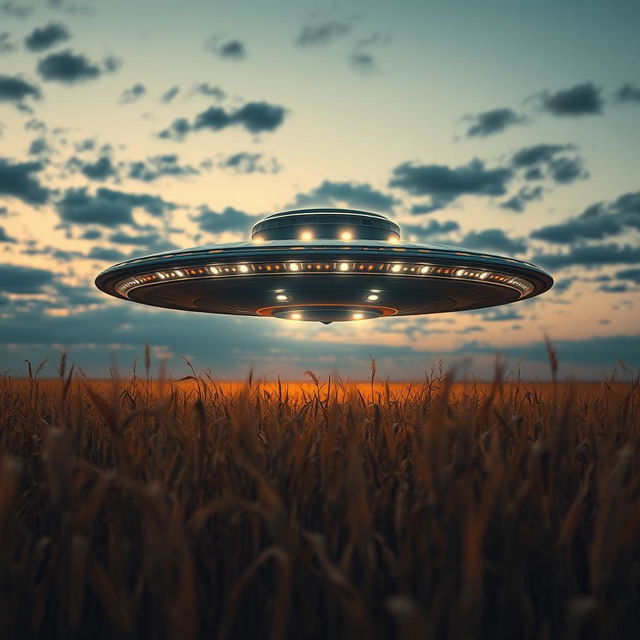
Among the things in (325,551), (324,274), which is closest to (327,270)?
(324,274)

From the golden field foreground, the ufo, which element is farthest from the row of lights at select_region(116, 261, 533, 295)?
the golden field foreground

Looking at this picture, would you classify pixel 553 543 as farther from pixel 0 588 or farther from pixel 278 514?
pixel 0 588

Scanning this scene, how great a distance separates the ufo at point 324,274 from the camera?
1992 cm

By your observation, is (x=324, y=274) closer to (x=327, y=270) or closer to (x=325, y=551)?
(x=327, y=270)

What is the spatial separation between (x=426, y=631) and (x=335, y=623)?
0.68m

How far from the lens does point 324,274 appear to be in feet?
68.3

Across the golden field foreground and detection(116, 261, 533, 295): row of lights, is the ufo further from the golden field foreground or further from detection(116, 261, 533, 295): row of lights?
the golden field foreground

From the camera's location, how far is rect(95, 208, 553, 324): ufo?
1992 centimetres

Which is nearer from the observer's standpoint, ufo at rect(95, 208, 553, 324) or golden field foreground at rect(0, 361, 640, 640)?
golden field foreground at rect(0, 361, 640, 640)

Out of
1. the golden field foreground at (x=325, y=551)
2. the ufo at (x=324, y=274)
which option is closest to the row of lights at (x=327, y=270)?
the ufo at (x=324, y=274)

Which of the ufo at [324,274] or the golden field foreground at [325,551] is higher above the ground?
the ufo at [324,274]

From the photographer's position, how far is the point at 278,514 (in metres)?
1.54

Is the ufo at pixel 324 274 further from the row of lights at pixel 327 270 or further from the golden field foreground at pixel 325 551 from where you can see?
the golden field foreground at pixel 325 551

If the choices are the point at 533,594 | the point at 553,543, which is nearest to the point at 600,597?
the point at 553,543
